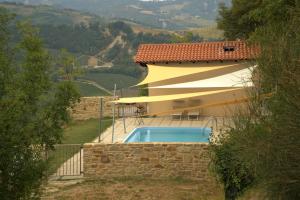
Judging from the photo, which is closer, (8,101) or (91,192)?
(8,101)

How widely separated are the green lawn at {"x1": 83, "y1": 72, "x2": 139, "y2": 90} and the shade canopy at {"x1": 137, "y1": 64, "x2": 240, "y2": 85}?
33.2 metres

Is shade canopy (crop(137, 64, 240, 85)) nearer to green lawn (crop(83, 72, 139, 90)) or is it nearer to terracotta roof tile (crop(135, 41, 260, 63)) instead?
terracotta roof tile (crop(135, 41, 260, 63))

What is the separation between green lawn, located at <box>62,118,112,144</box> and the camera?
17688 mm

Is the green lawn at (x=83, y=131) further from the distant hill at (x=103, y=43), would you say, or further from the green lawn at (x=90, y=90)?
the distant hill at (x=103, y=43)

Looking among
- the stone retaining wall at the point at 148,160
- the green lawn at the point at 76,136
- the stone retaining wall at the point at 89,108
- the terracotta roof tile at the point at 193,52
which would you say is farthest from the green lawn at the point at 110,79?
the stone retaining wall at the point at 148,160

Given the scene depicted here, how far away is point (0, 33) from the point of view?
7426mm

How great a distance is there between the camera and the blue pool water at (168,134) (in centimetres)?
1841

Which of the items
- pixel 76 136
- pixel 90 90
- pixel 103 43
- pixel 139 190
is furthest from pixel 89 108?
pixel 103 43

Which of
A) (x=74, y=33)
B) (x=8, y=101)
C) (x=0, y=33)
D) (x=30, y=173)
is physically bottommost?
(x=30, y=173)

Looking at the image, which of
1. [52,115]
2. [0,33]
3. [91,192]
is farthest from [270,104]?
[91,192]

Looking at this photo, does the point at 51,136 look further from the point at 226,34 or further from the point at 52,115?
the point at 226,34

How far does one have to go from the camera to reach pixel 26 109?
7.03 metres

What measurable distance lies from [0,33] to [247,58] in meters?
14.7

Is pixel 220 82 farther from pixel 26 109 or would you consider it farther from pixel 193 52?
pixel 26 109
